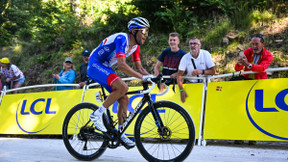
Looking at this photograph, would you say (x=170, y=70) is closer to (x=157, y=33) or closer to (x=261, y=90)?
(x=261, y=90)

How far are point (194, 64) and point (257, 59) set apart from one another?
1311 mm

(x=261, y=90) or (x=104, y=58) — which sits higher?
(x=104, y=58)

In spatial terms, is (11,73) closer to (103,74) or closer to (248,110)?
(103,74)

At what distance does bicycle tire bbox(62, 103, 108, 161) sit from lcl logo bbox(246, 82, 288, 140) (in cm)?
291

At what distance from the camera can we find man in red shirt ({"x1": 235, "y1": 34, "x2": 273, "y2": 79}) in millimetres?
5418

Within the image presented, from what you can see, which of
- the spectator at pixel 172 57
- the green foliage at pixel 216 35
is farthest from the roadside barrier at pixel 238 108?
the green foliage at pixel 216 35

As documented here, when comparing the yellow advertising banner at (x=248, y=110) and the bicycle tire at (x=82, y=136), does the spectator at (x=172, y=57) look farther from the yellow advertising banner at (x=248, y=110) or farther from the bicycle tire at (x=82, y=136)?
the bicycle tire at (x=82, y=136)

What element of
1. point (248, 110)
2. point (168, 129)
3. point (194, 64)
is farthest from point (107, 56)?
point (248, 110)

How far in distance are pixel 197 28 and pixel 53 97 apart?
6.05 m

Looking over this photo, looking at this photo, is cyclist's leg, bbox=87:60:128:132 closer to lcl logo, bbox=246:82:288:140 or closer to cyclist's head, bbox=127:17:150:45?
cyclist's head, bbox=127:17:150:45

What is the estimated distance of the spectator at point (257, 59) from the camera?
5.42 meters

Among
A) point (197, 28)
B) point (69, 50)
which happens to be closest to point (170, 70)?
point (197, 28)

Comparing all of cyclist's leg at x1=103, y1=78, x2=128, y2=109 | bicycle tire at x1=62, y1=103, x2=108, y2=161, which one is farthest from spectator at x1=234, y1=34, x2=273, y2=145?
bicycle tire at x1=62, y1=103, x2=108, y2=161

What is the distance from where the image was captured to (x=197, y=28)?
10.8m
